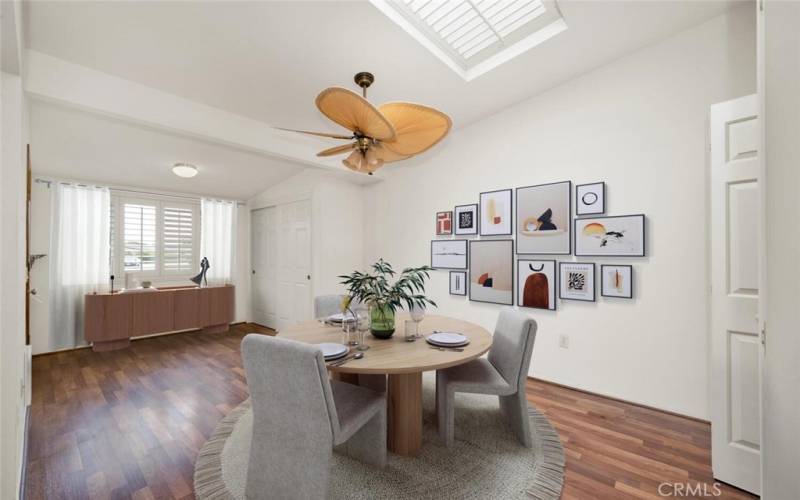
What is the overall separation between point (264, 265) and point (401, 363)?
4380 mm

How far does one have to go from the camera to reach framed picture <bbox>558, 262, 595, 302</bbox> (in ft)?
8.74

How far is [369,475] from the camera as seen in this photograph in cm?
164

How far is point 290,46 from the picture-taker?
215 centimetres

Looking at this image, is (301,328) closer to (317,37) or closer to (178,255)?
(317,37)

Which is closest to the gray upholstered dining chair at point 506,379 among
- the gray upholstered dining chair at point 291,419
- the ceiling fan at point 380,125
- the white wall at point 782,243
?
the gray upholstered dining chair at point 291,419

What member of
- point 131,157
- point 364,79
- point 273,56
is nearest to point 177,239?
point 131,157

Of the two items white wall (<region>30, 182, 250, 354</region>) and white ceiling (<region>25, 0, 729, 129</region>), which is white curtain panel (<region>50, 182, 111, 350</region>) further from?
white ceiling (<region>25, 0, 729, 129</region>)

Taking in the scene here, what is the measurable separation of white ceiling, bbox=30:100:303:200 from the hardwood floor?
7.31 ft

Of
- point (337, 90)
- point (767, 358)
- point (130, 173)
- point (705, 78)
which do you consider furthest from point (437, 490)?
point (130, 173)

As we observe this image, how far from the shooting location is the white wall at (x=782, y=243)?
96 cm

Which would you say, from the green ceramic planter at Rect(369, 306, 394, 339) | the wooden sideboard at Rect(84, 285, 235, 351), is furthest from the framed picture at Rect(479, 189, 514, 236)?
the wooden sideboard at Rect(84, 285, 235, 351)

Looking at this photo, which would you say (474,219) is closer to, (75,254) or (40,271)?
(75,254)

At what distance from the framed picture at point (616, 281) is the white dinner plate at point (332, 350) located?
2.28 meters

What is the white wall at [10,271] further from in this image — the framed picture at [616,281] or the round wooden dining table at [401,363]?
the framed picture at [616,281]
